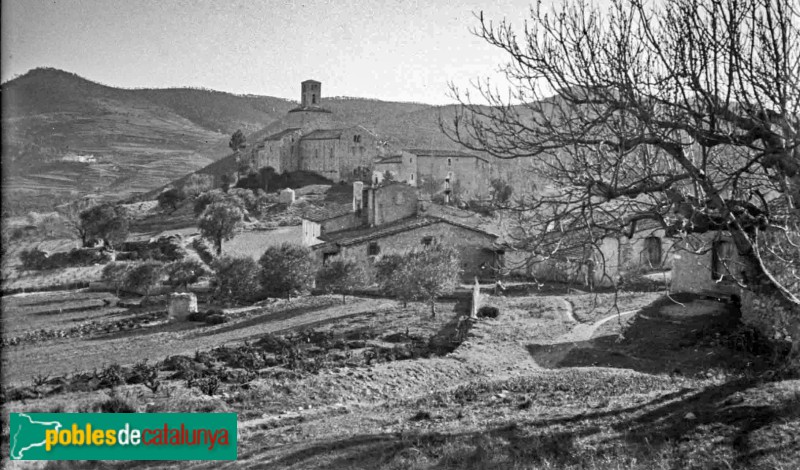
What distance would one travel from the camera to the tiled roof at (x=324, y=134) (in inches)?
3011

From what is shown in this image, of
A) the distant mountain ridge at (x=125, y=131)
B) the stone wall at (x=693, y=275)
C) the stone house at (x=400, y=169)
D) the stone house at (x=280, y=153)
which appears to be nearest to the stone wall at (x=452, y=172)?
the stone house at (x=400, y=169)

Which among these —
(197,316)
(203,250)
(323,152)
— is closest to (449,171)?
(323,152)

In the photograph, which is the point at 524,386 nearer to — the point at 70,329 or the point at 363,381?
the point at 363,381

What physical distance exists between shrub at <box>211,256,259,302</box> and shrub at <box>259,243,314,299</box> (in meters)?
1.25

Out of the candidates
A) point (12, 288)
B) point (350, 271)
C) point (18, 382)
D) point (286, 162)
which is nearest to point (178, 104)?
point (286, 162)

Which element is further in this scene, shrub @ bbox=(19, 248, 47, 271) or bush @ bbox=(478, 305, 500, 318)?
shrub @ bbox=(19, 248, 47, 271)

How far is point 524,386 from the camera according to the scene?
1210cm

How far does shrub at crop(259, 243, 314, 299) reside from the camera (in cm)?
3128

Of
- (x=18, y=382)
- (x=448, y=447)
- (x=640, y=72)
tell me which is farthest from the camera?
(x=18, y=382)

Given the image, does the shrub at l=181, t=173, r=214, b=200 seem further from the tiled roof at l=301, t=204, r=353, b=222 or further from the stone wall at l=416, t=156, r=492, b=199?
the tiled roof at l=301, t=204, r=353, b=222

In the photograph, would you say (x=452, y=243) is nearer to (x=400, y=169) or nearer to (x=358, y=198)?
(x=358, y=198)

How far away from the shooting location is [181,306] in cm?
2914

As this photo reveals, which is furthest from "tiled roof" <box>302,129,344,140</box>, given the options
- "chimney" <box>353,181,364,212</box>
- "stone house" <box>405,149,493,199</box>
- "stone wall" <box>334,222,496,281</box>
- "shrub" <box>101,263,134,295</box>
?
"stone wall" <box>334,222,496,281</box>

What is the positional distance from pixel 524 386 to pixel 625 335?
289 inches
